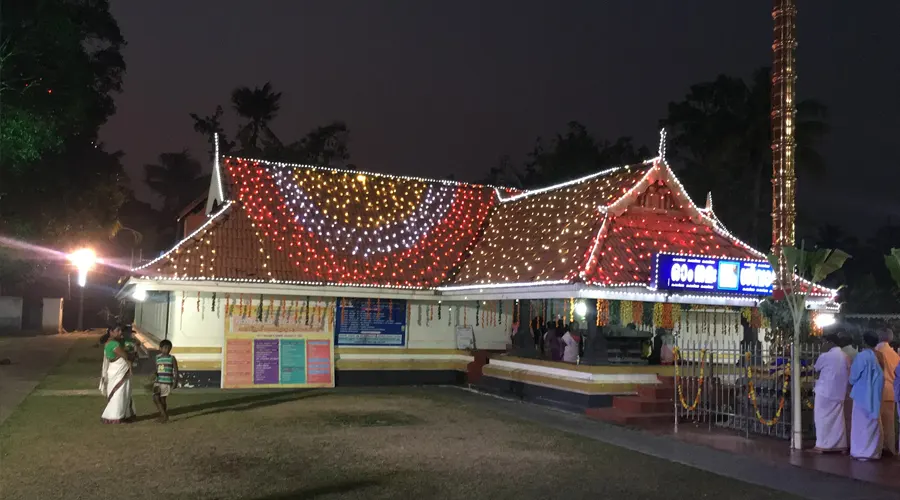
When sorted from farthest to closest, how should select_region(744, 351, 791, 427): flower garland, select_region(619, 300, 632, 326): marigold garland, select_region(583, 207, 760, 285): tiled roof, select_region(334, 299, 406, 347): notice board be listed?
select_region(334, 299, 406, 347): notice board
select_region(619, 300, 632, 326): marigold garland
select_region(583, 207, 760, 285): tiled roof
select_region(744, 351, 791, 427): flower garland

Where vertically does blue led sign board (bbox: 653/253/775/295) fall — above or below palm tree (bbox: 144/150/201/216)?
below

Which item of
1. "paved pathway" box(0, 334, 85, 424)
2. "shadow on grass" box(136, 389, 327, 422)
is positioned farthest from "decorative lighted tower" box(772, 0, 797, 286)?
"paved pathway" box(0, 334, 85, 424)

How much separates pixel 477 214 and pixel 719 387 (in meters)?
8.80

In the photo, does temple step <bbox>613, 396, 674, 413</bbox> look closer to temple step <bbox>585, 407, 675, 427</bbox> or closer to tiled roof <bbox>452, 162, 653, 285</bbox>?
temple step <bbox>585, 407, 675, 427</bbox>

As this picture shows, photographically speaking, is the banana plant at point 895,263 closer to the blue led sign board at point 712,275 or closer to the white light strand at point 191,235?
the blue led sign board at point 712,275

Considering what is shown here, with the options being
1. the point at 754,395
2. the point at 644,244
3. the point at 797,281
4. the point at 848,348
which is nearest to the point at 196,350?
the point at 644,244

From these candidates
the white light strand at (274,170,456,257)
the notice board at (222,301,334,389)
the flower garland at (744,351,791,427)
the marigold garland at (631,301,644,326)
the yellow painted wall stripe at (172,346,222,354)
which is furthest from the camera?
the white light strand at (274,170,456,257)

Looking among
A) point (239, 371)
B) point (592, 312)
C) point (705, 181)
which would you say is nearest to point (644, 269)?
point (592, 312)

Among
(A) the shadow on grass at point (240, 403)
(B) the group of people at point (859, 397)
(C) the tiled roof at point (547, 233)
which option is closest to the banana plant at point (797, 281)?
(B) the group of people at point (859, 397)

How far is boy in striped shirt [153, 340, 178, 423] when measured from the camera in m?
12.5

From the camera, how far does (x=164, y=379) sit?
12562 millimetres

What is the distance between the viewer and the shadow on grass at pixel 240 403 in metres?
13.6

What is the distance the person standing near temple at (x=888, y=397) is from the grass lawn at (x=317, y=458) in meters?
3.59

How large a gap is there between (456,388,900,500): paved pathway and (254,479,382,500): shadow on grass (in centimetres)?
438
